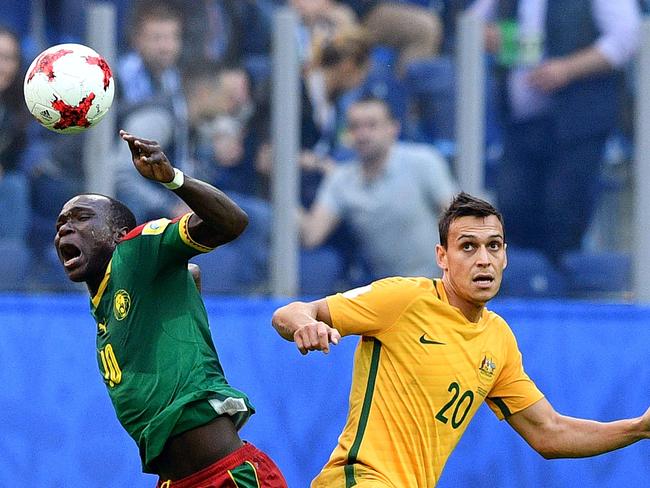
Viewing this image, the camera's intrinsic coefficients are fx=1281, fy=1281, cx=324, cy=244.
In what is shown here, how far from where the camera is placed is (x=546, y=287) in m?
8.70

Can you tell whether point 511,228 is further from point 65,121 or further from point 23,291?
point 65,121

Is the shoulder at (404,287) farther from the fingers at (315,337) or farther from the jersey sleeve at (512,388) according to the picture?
the fingers at (315,337)

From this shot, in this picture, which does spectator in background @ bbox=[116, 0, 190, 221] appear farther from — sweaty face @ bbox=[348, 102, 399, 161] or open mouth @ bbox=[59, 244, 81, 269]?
open mouth @ bbox=[59, 244, 81, 269]

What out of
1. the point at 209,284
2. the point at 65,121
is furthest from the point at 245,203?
the point at 65,121

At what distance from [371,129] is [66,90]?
10.6 feet

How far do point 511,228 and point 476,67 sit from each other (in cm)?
115

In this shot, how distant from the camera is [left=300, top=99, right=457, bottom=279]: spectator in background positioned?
8570 millimetres

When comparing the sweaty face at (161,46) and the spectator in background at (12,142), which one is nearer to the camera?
the spectator in background at (12,142)

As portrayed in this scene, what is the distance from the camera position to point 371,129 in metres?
8.71

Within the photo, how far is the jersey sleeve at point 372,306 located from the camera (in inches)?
215

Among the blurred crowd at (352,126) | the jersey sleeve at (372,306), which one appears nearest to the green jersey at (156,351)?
the jersey sleeve at (372,306)

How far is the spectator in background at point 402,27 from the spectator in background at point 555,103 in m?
0.38

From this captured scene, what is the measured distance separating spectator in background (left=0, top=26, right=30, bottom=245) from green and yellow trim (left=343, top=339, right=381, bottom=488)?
3556 mm

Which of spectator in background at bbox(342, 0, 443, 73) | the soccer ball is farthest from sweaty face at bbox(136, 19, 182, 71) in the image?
the soccer ball
